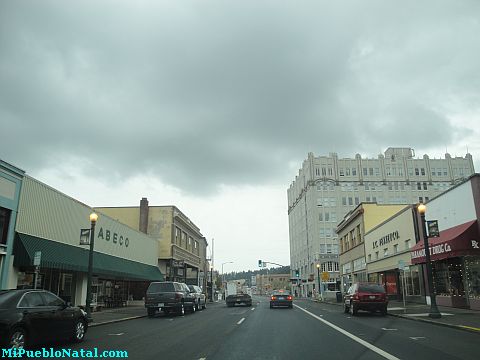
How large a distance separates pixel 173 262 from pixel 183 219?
A: 6185 mm

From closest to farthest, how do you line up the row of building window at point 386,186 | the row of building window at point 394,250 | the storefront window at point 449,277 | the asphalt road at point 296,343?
the asphalt road at point 296,343 < the storefront window at point 449,277 < the row of building window at point 394,250 < the row of building window at point 386,186

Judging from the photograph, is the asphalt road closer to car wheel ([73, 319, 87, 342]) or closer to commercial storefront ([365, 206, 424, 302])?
car wheel ([73, 319, 87, 342])

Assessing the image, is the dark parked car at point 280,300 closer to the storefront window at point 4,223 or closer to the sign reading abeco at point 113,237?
the sign reading abeco at point 113,237

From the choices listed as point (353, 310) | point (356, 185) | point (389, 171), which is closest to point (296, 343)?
point (353, 310)

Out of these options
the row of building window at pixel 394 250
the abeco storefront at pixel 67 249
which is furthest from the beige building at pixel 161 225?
the row of building window at pixel 394 250

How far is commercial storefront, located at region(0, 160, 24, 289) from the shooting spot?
18.6 metres

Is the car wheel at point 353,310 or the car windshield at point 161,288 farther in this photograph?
the car windshield at point 161,288

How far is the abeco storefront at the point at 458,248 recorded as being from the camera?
74.2 feet

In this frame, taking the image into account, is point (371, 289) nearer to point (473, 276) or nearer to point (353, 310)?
point (353, 310)

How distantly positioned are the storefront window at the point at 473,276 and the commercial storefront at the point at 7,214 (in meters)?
22.9

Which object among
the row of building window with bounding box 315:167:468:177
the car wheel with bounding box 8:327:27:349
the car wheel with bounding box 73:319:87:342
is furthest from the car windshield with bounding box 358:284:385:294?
the row of building window with bounding box 315:167:468:177

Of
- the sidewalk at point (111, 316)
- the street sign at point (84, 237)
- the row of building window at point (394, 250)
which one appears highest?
the row of building window at point (394, 250)

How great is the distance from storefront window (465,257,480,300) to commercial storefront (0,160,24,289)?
75.0 ft

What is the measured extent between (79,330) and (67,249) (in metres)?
12.7
